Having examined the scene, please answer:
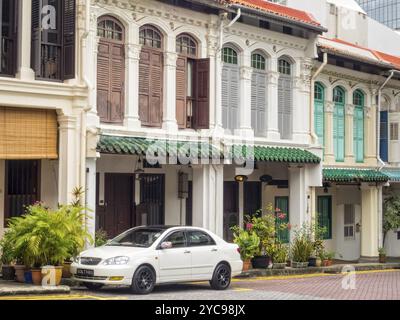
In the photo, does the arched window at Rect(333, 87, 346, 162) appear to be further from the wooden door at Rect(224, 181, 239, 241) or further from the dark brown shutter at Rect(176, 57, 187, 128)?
the dark brown shutter at Rect(176, 57, 187, 128)

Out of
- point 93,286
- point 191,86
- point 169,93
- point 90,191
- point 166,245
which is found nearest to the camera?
point 166,245

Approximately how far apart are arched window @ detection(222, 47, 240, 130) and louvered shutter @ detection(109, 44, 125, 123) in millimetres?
3962

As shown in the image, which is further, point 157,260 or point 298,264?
point 298,264

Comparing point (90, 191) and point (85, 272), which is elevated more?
point (90, 191)

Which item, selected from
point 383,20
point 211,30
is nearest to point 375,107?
point 211,30

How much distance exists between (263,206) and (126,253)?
37.9 ft

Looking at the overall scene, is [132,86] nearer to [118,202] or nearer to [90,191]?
[90,191]

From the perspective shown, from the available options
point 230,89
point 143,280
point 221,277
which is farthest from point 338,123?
point 143,280

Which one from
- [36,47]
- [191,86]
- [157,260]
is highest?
[36,47]

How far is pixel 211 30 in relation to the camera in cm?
2247

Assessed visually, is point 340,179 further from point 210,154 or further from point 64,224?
point 64,224

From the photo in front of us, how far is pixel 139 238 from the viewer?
16891 mm

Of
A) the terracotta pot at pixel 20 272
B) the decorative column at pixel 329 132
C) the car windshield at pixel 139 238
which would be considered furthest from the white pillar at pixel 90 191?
the decorative column at pixel 329 132

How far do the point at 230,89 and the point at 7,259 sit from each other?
31.0 ft
